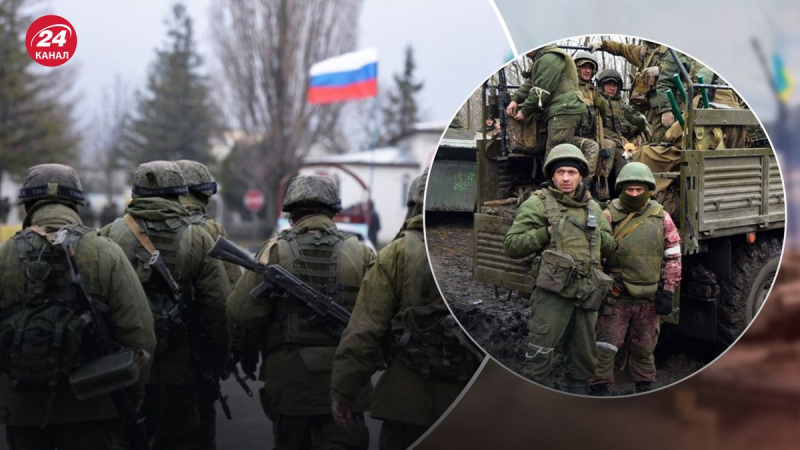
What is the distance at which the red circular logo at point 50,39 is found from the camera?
2.80 m

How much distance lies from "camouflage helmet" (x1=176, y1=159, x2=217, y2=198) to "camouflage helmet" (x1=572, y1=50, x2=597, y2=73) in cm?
159

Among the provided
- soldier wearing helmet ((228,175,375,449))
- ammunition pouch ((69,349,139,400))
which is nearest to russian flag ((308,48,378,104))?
soldier wearing helmet ((228,175,375,449))

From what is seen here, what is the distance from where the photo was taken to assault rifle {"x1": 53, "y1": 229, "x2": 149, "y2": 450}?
103 inches

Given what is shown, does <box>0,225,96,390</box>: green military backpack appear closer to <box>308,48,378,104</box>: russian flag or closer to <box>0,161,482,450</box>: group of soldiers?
<box>0,161,482,450</box>: group of soldiers

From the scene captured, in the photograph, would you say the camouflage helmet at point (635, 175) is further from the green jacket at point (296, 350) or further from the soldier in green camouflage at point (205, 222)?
the soldier in green camouflage at point (205, 222)

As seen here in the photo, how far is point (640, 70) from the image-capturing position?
2830 millimetres

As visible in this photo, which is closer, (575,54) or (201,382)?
(575,54)

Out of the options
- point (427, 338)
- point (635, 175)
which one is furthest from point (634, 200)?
point (427, 338)

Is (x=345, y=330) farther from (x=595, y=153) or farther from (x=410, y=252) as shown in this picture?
(x=595, y=153)

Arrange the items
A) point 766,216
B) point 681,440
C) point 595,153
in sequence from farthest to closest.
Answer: point 681,440 → point 766,216 → point 595,153

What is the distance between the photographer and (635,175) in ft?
8.80

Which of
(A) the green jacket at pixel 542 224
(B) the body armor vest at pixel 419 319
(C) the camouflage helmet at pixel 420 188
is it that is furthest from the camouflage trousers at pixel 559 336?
(C) the camouflage helmet at pixel 420 188

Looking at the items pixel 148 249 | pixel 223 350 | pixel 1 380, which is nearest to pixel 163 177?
pixel 148 249

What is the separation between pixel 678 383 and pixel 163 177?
2.09 m
